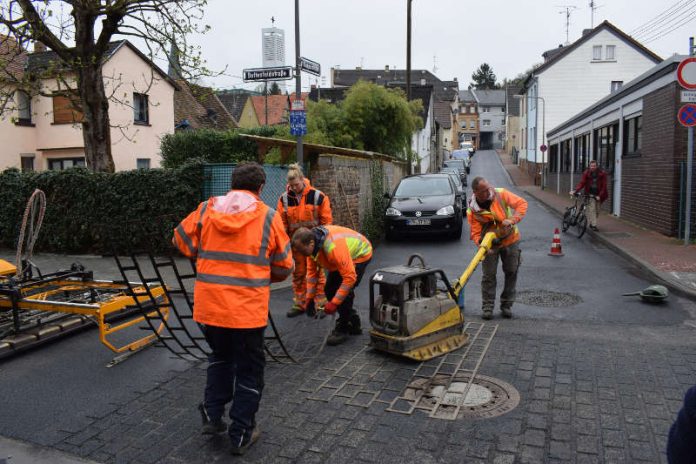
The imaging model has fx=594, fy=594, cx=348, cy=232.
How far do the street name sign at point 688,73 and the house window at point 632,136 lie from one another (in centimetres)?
543

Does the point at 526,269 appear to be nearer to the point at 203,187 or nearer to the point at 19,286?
the point at 203,187

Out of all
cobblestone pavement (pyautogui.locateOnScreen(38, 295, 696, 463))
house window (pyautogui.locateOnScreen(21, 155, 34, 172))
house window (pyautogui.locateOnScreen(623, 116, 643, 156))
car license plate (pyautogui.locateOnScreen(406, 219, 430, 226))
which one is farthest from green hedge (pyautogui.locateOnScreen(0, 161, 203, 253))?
house window (pyautogui.locateOnScreen(21, 155, 34, 172))

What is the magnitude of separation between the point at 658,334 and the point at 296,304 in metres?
4.32

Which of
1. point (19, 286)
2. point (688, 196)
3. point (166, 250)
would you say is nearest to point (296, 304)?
point (19, 286)

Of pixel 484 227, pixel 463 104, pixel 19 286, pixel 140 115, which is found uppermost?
pixel 463 104

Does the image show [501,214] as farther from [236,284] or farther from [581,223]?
[581,223]

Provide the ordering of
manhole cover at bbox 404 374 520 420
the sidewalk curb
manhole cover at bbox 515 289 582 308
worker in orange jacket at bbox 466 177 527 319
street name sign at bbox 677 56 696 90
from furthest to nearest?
street name sign at bbox 677 56 696 90 < the sidewalk curb < manhole cover at bbox 515 289 582 308 < worker in orange jacket at bbox 466 177 527 319 < manhole cover at bbox 404 374 520 420

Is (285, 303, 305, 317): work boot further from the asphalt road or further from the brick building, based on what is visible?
the brick building

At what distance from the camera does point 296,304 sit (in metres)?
7.88

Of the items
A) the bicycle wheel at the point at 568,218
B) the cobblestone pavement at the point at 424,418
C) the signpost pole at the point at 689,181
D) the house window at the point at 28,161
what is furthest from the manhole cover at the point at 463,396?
the house window at the point at 28,161

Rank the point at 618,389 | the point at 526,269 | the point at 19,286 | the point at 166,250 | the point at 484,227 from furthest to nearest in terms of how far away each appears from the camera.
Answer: the point at 166,250 < the point at 526,269 < the point at 484,227 < the point at 19,286 < the point at 618,389

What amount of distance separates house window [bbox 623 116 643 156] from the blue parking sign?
390 inches

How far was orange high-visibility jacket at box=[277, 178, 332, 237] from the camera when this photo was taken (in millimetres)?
7723

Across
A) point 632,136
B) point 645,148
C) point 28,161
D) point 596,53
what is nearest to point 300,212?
point 645,148
